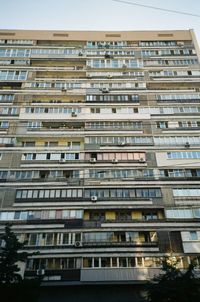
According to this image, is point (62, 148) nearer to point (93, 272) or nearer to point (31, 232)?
point (31, 232)

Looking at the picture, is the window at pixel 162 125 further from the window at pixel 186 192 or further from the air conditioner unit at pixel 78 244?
the air conditioner unit at pixel 78 244

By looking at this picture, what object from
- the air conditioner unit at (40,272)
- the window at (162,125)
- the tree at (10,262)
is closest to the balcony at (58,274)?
the air conditioner unit at (40,272)

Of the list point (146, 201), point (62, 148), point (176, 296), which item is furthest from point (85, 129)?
point (176, 296)

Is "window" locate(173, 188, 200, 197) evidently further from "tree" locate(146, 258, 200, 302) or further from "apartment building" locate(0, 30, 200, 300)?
"tree" locate(146, 258, 200, 302)

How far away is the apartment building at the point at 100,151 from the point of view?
23281mm

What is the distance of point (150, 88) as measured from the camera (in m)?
35.3

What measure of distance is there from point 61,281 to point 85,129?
622 inches

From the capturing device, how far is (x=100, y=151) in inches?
1151

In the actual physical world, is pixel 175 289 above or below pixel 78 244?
below

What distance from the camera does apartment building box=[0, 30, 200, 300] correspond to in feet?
76.4

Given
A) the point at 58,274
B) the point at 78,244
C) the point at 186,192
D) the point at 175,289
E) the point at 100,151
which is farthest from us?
the point at 100,151

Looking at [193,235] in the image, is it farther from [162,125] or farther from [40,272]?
[40,272]

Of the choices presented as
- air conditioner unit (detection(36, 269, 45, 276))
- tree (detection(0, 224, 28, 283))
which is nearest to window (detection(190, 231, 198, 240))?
air conditioner unit (detection(36, 269, 45, 276))

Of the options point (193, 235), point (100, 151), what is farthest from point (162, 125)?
point (193, 235)
